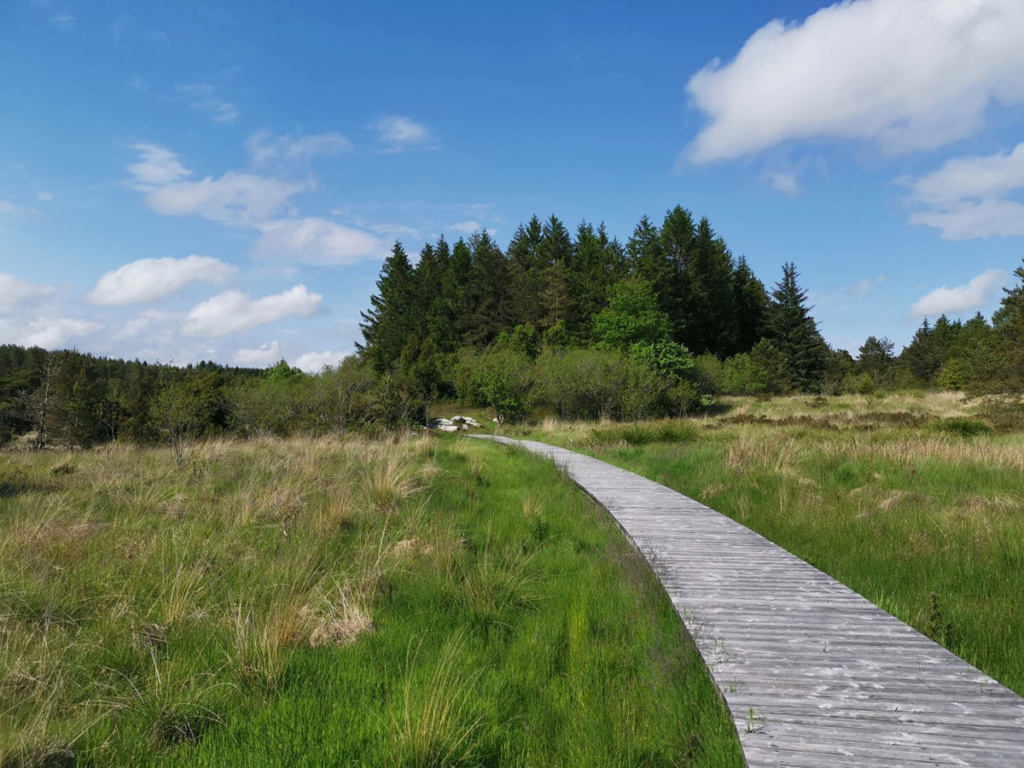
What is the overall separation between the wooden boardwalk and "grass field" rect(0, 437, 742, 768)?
19 cm

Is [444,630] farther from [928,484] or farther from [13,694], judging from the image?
[928,484]

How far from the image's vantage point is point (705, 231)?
2208 inches

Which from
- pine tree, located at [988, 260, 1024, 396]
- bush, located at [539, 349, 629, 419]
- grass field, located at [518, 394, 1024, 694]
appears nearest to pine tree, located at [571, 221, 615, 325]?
bush, located at [539, 349, 629, 419]

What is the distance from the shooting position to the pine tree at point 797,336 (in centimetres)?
5025

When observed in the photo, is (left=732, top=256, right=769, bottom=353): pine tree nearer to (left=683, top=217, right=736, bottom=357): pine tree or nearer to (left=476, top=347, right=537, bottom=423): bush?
(left=683, top=217, right=736, bottom=357): pine tree

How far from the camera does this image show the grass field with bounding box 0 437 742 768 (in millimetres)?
2432

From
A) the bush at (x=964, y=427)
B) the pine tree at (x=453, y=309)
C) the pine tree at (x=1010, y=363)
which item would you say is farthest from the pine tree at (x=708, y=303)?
the bush at (x=964, y=427)

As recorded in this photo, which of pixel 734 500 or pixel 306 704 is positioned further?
pixel 734 500

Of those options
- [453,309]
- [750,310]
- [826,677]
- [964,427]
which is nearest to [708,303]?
[750,310]

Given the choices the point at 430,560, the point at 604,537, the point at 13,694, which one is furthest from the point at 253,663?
the point at 604,537

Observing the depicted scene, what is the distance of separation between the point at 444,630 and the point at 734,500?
17.3 feet

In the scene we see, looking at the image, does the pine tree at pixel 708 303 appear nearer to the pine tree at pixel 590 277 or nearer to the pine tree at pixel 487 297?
the pine tree at pixel 590 277

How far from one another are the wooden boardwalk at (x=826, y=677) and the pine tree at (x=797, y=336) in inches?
2003

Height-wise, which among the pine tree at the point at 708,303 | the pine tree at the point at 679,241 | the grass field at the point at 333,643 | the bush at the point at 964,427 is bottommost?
the grass field at the point at 333,643
